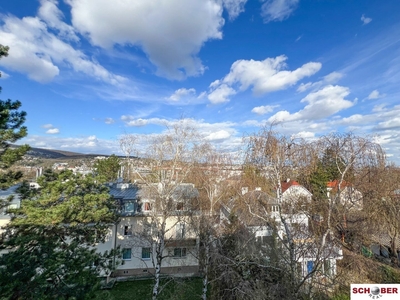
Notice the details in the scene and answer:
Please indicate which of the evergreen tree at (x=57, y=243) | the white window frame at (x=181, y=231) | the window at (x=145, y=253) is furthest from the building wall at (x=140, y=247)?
the evergreen tree at (x=57, y=243)

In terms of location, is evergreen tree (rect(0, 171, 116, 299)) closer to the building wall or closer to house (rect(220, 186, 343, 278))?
the building wall

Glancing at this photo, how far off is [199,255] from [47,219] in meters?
10.2

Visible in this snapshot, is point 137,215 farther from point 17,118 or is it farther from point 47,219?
point 17,118

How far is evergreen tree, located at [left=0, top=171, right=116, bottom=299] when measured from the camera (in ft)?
20.0

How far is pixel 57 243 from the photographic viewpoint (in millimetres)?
8141

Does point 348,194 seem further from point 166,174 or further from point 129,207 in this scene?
point 129,207

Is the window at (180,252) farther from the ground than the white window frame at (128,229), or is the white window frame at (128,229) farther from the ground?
the white window frame at (128,229)

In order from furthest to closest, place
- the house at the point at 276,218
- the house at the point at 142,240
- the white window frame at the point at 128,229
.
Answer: the white window frame at the point at 128,229
the house at the point at 142,240
the house at the point at 276,218

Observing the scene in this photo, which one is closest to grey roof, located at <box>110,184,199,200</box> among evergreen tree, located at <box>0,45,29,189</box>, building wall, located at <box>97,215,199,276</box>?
building wall, located at <box>97,215,199,276</box>

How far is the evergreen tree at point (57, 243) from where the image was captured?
610 centimetres

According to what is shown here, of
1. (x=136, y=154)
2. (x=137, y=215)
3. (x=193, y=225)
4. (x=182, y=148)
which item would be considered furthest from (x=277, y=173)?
(x=137, y=215)

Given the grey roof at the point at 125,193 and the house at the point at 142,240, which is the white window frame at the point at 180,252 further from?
the grey roof at the point at 125,193

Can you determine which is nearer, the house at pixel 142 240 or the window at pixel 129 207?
the house at pixel 142 240

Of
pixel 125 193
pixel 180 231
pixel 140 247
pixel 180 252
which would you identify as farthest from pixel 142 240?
pixel 125 193
